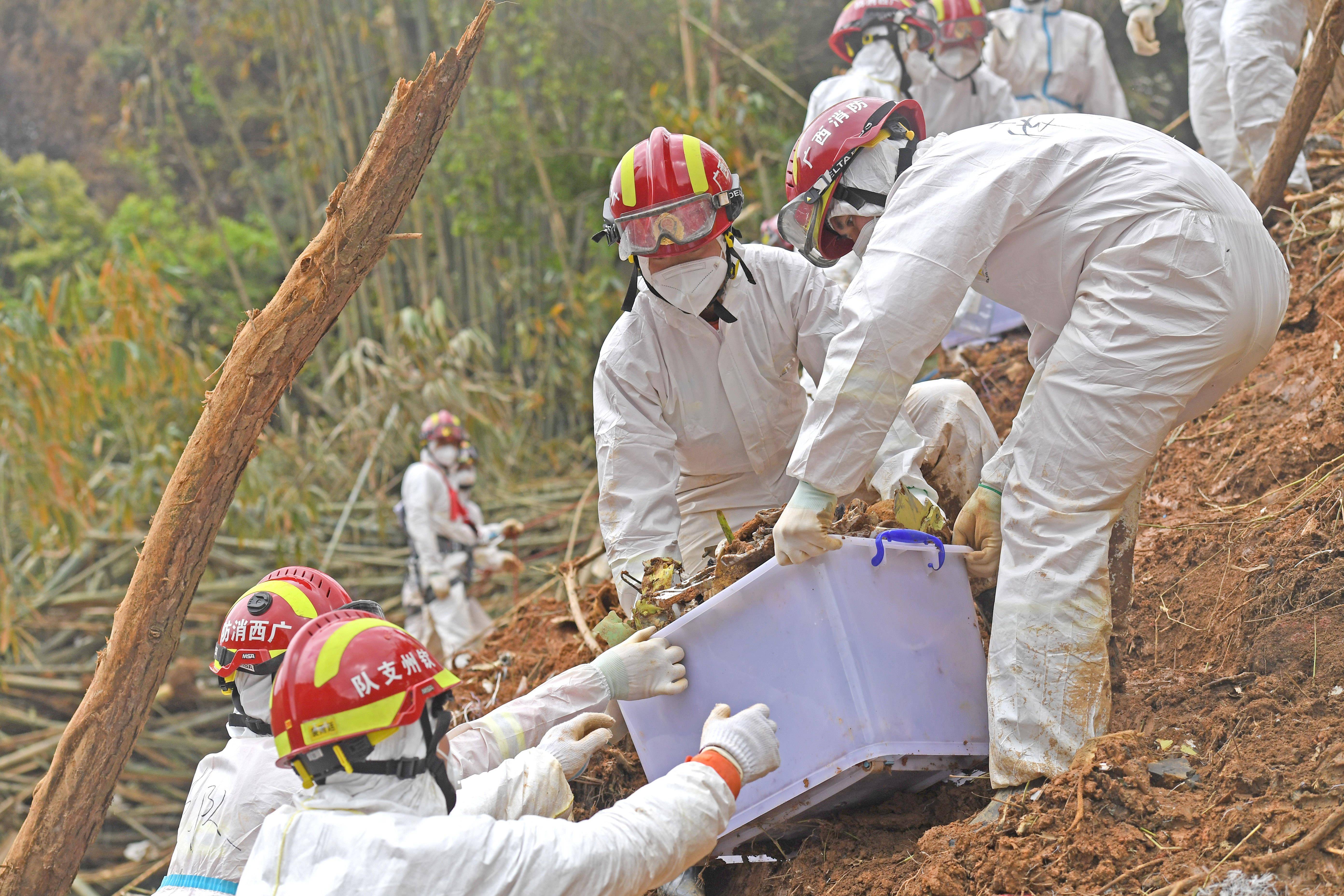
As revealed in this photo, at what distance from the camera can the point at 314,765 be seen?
76.8 inches

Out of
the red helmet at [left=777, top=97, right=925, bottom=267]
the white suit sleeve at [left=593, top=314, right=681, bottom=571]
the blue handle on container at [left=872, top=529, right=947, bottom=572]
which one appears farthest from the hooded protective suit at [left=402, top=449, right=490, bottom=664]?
the blue handle on container at [left=872, top=529, right=947, bottom=572]

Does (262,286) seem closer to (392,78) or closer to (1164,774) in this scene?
(392,78)

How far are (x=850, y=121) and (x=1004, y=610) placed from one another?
4.18ft

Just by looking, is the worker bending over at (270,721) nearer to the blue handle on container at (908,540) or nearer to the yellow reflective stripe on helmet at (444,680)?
the yellow reflective stripe on helmet at (444,680)

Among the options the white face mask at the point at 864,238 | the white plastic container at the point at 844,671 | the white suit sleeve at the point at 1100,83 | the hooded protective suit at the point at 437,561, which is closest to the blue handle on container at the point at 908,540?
the white plastic container at the point at 844,671

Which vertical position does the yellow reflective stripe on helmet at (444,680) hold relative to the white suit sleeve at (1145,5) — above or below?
below

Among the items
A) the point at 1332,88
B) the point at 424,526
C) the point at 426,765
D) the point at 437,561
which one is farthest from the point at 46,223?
the point at 426,765

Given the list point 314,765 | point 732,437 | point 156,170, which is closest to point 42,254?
point 156,170

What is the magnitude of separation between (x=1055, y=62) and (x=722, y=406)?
3.95 m

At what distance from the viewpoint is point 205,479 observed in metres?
3.03

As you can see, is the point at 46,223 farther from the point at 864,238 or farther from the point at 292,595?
the point at 864,238

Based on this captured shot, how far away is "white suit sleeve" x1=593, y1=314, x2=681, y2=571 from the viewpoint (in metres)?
3.24

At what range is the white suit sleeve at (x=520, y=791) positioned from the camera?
2.36 metres

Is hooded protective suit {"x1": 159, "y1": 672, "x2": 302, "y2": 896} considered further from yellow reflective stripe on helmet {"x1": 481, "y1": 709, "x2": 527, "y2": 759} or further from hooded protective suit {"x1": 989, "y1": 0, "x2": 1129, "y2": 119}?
hooded protective suit {"x1": 989, "y1": 0, "x2": 1129, "y2": 119}
